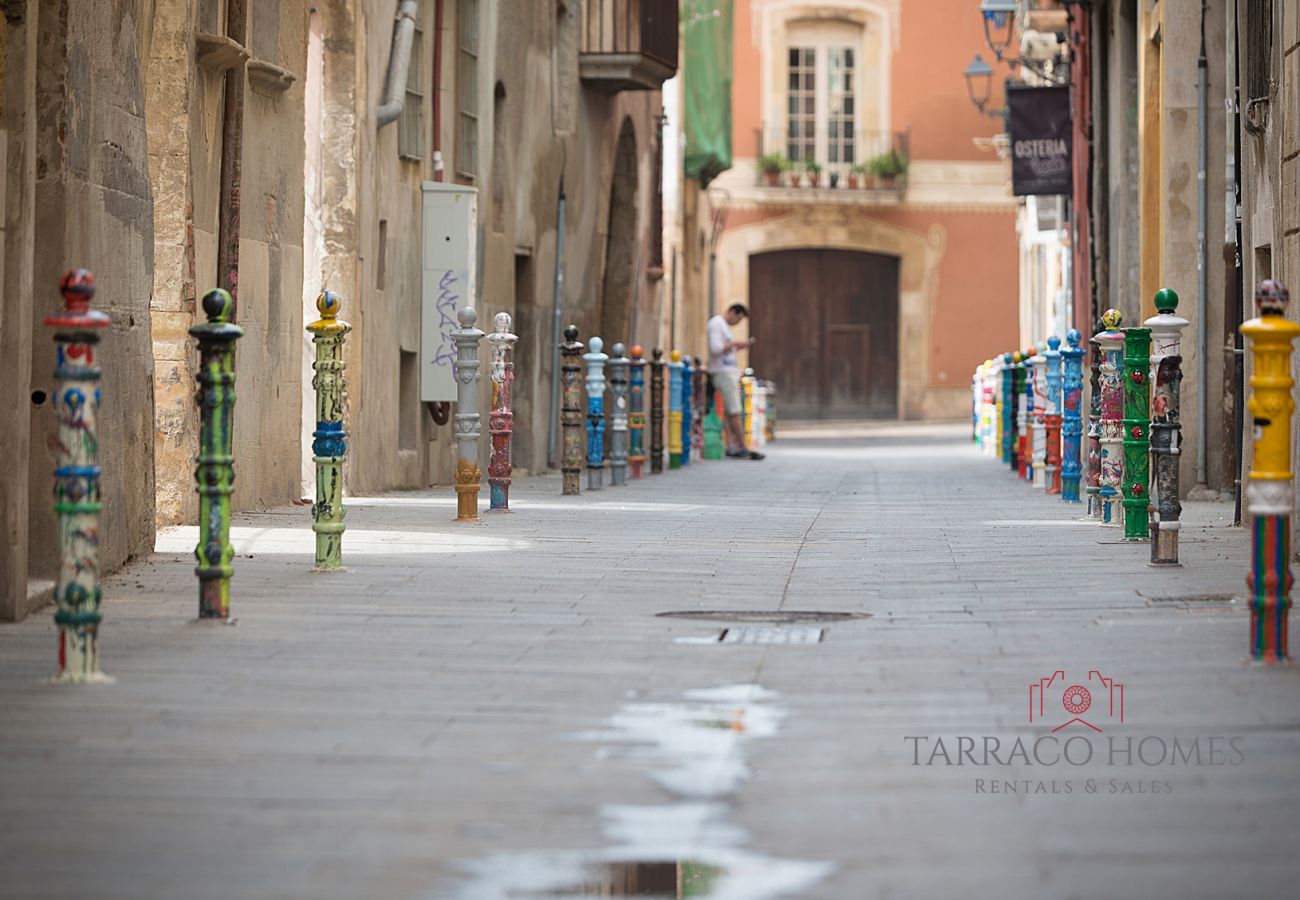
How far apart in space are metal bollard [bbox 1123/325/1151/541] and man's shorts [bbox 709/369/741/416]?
15341 mm

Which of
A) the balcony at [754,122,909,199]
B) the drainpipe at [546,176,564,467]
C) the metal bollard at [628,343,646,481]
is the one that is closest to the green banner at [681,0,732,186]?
the balcony at [754,122,909,199]

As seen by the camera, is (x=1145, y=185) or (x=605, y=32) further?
(x=605, y=32)

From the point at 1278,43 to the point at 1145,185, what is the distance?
298 inches

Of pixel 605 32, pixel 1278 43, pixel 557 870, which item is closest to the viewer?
pixel 557 870

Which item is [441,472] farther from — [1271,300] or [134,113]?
[1271,300]

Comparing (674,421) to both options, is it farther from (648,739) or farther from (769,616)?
(648,739)

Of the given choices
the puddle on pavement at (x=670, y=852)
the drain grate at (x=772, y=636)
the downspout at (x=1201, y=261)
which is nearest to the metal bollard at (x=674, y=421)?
the downspout at (x=1201, y=261)

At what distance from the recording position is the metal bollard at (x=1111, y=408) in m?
13.1

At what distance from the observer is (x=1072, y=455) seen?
54.4ft

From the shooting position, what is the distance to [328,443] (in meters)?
10.3

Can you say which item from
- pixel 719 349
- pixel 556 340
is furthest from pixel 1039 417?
pixel 719 349

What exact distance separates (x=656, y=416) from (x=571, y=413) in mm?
5730

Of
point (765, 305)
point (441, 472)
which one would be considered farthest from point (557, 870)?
point (765, 305)

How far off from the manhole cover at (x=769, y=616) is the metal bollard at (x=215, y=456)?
1.70m
